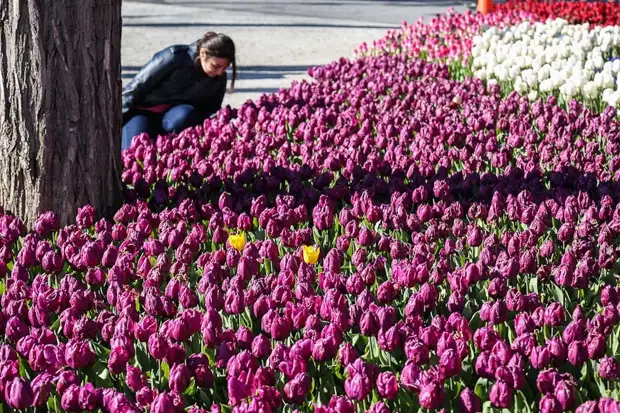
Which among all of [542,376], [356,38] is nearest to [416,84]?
[542,376]

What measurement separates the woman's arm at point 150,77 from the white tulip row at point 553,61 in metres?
2.41

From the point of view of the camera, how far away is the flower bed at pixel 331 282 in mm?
2555

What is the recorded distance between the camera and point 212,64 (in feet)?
20.4

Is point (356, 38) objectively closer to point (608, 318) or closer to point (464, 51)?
point (464, 51)

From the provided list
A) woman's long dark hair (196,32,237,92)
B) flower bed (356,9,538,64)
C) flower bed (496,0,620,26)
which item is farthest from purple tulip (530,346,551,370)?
flower bed (496,0,620,26)

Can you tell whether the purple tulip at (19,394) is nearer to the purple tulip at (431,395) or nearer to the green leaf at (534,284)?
the purple tulip at (431,395)

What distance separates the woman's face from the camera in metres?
6.17

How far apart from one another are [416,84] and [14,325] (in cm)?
460

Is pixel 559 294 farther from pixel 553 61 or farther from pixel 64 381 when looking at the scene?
pixel 553 61

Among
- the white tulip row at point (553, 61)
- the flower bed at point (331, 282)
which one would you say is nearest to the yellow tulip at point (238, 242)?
the flower bed at point (331, 282)

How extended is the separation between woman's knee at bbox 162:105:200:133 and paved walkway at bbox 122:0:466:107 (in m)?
2.14

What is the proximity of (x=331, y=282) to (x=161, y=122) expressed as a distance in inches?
146

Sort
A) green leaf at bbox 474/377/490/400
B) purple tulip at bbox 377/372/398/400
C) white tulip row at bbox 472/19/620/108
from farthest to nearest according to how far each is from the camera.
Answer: white tulip row at bbox 472/19/620/108
green leaf at bbox 474/377/490/400
purple tulip at bbox 377/372/398/400

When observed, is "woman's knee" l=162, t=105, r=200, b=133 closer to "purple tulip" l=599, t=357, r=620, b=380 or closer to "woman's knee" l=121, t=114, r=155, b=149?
"woman's knee" l=121, t=114, r=155, b=149
